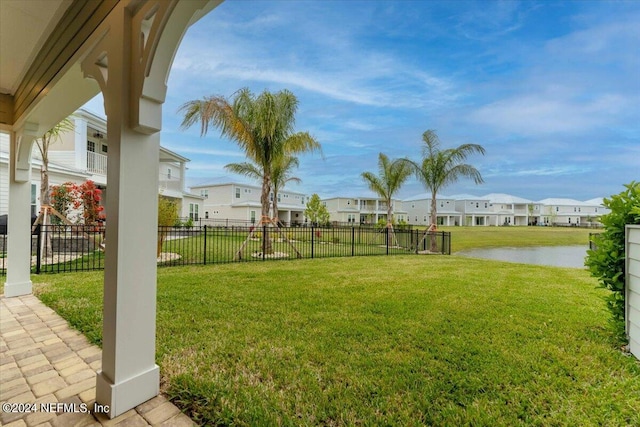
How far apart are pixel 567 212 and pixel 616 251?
252 feet

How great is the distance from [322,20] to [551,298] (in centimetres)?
819

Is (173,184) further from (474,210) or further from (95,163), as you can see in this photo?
(474,210)

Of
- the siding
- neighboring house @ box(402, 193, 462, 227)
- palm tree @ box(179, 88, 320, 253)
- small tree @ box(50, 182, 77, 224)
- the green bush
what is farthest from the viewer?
neighboring house @ box(402, 193, 462, 227)

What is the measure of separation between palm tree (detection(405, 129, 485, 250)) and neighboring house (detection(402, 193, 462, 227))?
35.7m

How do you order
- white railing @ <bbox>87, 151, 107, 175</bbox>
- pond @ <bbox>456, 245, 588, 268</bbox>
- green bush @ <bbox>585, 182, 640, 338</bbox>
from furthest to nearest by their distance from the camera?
white railing @ <bbox>87, 151, 107, 175</bbox> < pond @ <bbox>456, 245, 588, 268</bbox> < green bush @ <bbox>585, 182, 640, 338</bbox>

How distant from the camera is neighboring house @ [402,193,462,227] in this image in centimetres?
5060

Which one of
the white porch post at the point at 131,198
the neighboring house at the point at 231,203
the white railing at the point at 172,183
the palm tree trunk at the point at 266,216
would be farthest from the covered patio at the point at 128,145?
Result: the neighboring house at the point at 231,203

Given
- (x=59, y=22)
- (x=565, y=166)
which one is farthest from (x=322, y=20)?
(x=565, y=166)

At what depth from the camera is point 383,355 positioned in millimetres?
2809

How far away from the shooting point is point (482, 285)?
5980mm

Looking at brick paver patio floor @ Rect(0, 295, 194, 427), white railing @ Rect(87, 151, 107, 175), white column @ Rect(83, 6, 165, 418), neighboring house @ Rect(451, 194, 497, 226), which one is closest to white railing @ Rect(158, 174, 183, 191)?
white railing @ Rect(87, 151, 107, 175)

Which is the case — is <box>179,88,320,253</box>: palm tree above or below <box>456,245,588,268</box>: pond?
above

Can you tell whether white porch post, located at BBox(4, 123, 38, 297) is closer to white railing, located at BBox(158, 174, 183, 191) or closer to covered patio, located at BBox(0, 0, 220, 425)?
covered patio, located at BBox(0, 0, 220, 425)

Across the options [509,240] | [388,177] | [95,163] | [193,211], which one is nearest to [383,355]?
[388,177]
